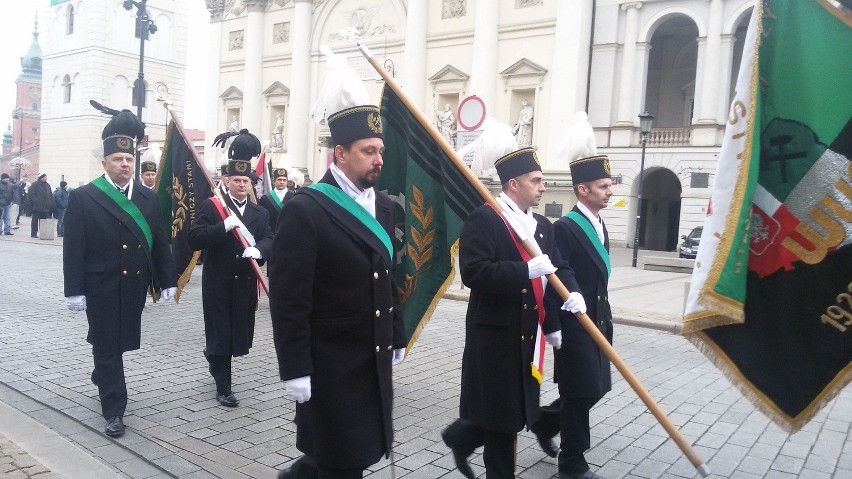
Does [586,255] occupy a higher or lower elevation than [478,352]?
higher

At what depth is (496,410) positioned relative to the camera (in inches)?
157

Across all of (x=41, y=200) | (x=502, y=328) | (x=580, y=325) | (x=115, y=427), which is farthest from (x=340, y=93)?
(x=41, y=200)

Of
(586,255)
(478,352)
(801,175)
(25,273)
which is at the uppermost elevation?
(801,175)

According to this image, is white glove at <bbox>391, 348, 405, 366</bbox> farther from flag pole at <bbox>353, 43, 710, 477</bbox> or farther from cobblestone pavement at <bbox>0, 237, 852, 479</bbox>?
flag pole at <bbox>353, 43, 710, 477</bbox>

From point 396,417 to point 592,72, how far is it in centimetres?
2570

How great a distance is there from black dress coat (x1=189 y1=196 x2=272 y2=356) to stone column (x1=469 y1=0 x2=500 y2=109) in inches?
980

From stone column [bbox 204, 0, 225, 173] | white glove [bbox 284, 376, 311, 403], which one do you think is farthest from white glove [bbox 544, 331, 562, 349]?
stone column [bbox 204, 0, 225, 173]

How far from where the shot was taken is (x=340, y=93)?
11.8 ft

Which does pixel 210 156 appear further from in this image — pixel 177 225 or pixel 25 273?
pixel 177 225

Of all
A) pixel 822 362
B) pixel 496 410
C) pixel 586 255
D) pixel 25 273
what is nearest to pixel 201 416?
pixel 496 410

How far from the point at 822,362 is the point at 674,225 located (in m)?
30.6

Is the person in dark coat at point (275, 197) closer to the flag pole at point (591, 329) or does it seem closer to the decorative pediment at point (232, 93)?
the flag pole at point (591, 329)

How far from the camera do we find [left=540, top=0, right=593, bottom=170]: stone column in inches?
1104

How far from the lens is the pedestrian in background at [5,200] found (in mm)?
23906
